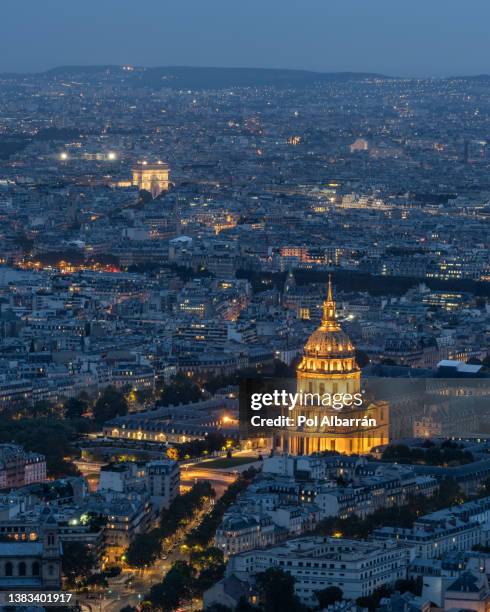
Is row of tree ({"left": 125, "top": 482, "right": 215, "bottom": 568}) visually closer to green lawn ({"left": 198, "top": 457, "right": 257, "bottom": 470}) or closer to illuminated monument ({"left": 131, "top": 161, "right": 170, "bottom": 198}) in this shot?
green lawn ({"left": 198, "top": 457, "right": 257, "bottom": 470})

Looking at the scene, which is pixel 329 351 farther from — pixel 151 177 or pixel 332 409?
pixel 151 177

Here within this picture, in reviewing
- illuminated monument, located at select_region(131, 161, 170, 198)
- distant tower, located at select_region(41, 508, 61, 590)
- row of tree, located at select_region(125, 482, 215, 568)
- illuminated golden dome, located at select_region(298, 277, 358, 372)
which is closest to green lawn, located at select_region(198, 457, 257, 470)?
row of tree, located at select_region(125, 482, 215, 568)

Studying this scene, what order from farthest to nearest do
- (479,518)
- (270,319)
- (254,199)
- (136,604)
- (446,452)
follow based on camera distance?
(254,199) < (270,319) < (446,452) < (479,518) < (136,604)

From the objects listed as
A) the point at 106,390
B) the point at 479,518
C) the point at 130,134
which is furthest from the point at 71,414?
the point at 130,134

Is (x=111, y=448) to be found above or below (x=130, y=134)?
above

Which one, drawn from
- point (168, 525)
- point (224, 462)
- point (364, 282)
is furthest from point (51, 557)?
point (364, 282)

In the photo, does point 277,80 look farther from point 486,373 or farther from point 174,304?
point 486,373

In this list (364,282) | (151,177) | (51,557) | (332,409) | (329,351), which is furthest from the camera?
(151,177)
